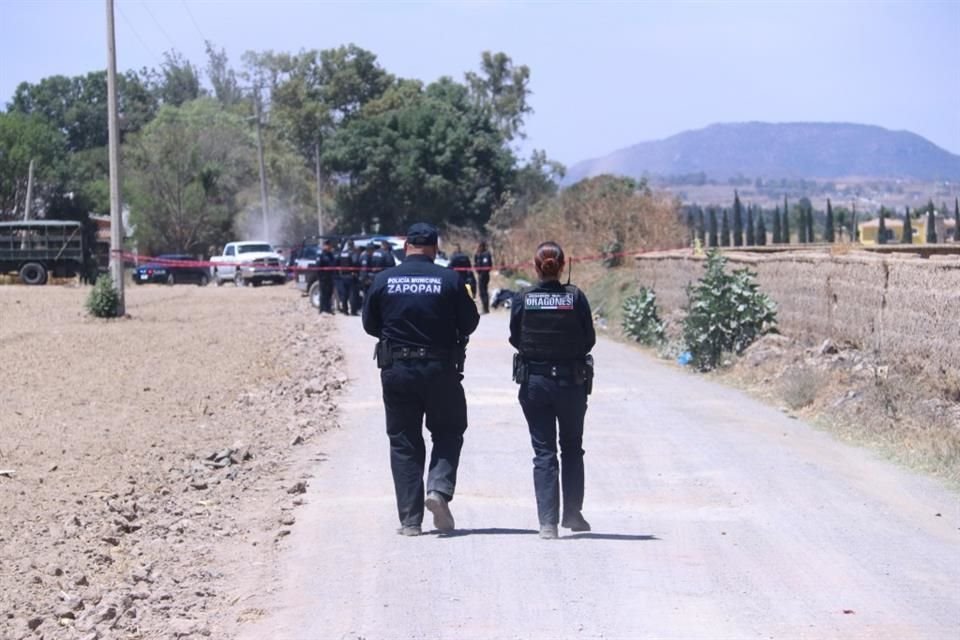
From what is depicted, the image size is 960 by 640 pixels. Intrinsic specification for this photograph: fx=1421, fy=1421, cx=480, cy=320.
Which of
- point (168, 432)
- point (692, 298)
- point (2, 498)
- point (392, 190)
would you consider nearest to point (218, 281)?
point (392, 190)

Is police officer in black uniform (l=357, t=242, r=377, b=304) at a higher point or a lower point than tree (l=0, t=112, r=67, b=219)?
lower

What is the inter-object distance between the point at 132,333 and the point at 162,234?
4710cm

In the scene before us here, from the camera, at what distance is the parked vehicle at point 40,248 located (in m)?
48.4

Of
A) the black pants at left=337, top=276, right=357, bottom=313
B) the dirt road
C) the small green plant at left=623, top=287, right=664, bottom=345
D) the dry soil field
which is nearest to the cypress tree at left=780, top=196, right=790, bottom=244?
the black pants at left=337, top=276, right=357, bottom=313

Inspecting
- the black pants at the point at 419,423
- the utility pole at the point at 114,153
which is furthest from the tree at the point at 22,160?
the black pants at the point at 419,423

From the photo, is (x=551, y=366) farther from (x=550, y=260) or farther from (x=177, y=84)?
(x=177, y=84)

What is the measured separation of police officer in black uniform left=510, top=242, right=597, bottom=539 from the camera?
8867mm

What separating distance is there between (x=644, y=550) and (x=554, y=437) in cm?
92

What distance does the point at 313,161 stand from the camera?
91062 mm

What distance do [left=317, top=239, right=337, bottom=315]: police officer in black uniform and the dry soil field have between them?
474 centimetres

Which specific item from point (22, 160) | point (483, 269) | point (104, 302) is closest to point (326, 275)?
point (483, 269)

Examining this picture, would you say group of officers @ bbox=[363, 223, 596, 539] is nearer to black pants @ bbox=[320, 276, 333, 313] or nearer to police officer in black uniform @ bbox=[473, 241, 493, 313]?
police officer in black uniform @ bbox=[473, 241, 493, 313]

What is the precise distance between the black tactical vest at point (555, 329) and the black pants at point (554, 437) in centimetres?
17

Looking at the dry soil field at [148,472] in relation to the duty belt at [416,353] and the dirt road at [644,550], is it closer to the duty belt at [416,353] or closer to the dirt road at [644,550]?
the dirt road at [644,550]
